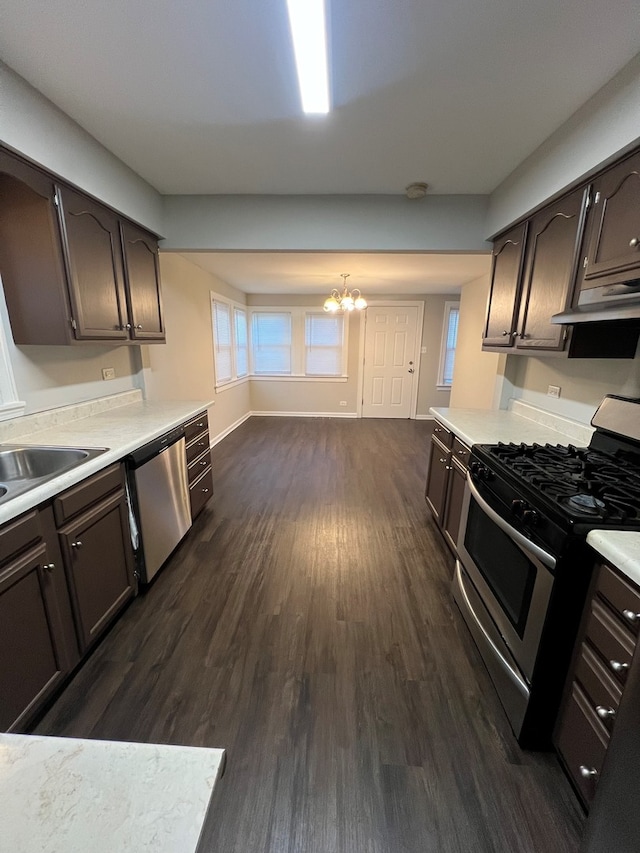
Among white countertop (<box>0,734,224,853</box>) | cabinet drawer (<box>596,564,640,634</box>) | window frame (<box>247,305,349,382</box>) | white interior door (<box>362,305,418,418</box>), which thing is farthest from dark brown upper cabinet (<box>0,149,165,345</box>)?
white interior door (<box>362,305,418,418</box>)

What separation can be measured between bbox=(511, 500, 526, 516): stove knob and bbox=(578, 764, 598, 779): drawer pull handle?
0.77 meters

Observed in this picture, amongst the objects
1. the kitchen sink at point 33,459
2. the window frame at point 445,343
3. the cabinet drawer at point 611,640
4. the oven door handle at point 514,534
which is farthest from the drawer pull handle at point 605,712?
the window frame at point 445,343

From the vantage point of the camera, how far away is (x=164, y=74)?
4.96ft

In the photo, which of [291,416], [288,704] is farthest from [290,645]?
[291,416]

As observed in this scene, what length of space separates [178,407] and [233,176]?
1.69m

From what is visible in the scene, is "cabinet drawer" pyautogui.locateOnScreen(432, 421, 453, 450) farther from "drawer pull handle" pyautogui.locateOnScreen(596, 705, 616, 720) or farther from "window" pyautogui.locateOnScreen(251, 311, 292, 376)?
"window" pyautogui.locateOnScreen(251, 311, 292, 376)

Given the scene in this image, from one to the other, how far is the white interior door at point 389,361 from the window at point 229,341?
2.22 meters

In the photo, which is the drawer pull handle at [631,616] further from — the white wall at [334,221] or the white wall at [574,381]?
the white wall at [334,221]

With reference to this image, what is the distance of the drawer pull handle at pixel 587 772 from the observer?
1.06 m

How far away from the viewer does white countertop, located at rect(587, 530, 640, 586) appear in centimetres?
95

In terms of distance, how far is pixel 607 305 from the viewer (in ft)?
4.71

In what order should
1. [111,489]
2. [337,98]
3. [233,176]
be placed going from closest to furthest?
[337,98] → [111,489] → [233,176]

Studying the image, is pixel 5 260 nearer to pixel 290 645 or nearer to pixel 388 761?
pixel 290 645

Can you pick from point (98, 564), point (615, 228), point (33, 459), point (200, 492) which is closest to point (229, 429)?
point (200, 492)
